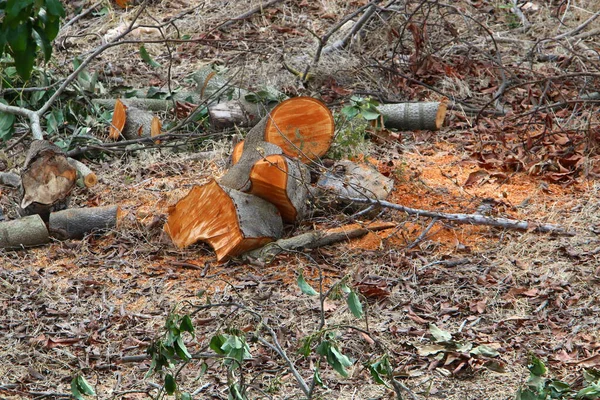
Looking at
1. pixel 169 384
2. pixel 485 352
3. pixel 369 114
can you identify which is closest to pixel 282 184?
pixel 485 352

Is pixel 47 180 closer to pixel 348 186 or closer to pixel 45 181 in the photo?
pixel 45 181

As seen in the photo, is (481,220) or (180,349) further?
(481,220)

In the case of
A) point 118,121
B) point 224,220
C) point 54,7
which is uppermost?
point 54,7

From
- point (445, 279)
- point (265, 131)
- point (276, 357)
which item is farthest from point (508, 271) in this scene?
point (265, 131)

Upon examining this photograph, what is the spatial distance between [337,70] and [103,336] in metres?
4.19

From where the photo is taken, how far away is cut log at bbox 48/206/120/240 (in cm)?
546

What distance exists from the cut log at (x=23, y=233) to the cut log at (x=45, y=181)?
18 centimetres

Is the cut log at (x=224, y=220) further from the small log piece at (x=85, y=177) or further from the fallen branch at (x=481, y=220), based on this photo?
the small log piece at (x=85, y=177)

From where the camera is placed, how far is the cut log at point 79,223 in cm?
546

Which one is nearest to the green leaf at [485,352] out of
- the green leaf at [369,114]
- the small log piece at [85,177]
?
the green leaf at [369,114]

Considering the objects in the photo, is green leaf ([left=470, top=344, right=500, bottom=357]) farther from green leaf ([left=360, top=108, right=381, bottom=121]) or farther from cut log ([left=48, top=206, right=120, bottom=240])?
green leaf ([left=360, top=108, right=381, bottom=121])

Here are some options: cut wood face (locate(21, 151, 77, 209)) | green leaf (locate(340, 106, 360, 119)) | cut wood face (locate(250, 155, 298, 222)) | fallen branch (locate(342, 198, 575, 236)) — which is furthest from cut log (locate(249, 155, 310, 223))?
cut wood face (locate(21, 151, 77, 209))

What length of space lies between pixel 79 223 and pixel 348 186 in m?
1.68

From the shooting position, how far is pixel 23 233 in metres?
5.36
